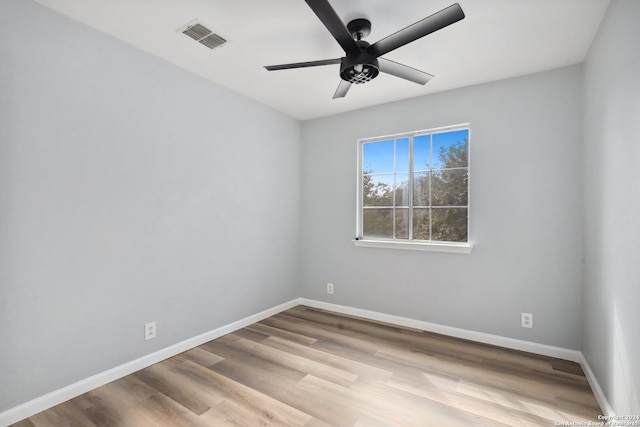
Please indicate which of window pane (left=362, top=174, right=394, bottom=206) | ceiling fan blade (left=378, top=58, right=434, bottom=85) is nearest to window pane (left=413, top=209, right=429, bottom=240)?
window pane (left=362, top=174, right=394, bottom=206)

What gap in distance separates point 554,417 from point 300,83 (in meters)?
3.14

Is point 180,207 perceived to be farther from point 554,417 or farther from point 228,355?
point 554,417

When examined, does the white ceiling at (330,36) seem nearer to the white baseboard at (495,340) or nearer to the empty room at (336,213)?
the empty room at (336,213)

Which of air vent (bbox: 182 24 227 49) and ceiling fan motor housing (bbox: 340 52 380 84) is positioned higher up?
air vent (bbox: 182 24 227 49)

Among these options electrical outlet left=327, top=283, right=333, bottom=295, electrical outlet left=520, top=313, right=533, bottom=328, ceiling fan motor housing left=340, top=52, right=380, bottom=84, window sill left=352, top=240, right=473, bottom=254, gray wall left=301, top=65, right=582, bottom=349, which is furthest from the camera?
electrical outlet left=327, top=283, right=333, bottom=295

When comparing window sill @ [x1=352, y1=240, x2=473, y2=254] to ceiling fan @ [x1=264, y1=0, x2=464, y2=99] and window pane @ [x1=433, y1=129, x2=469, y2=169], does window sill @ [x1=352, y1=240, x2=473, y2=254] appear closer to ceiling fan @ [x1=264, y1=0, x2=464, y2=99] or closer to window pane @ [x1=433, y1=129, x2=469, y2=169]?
window pane @ [x1=433, y1=129, x2=469, y2=169]

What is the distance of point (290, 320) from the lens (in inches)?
137

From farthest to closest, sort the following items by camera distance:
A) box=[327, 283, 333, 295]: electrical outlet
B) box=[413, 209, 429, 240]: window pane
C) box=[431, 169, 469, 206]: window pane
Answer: box=[327, 283, 333, 295]: electrical outlet → box=[413, 209, 429, 240]: window pane → box=[431, 169, 469, 206]: window pane

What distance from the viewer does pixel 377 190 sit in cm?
364

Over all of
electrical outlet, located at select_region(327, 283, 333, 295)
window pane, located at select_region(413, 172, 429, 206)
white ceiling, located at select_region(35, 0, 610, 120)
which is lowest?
electrical outlet, located at select_region(327, 283, 333, 295)

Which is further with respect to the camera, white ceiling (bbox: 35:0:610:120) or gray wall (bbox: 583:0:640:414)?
white ceiling (bbox: 35:0:610:120)

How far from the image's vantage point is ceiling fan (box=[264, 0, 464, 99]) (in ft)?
4.89

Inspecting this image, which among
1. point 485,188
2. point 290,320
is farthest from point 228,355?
point 485,188

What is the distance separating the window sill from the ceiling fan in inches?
63.5
